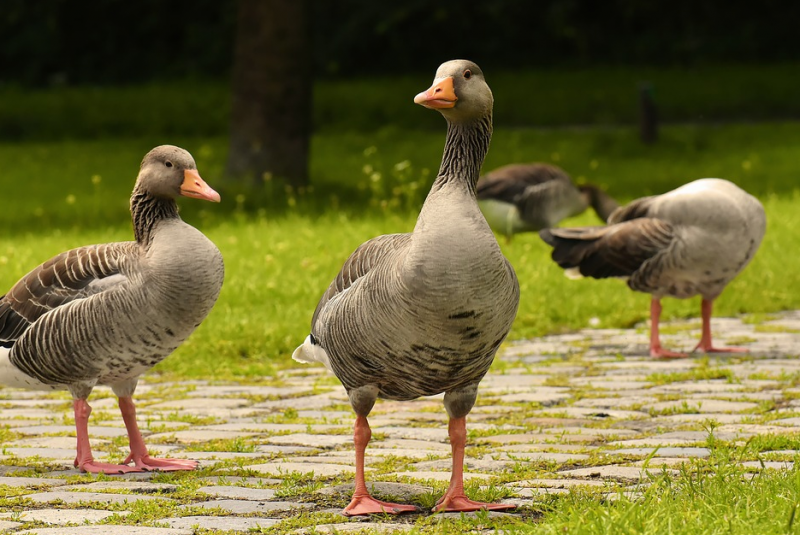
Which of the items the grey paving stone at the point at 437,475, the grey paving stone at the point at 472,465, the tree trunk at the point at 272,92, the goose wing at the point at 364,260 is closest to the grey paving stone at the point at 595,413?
the grey paving stone at the point at 472,465

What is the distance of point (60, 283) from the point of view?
5.66 meters

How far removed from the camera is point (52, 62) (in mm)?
33094

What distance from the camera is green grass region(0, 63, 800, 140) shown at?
26031 millimetres

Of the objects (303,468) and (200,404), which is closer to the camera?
(303,468)

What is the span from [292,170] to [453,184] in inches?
490

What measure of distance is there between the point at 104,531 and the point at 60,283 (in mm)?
1737

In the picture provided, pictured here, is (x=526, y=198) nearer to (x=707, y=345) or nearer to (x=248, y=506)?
(x=707, y=345)

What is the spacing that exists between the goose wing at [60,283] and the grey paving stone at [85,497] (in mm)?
982

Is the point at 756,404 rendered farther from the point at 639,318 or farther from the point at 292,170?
the point at 292,170

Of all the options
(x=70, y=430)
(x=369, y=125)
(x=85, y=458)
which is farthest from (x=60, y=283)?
(x=369, y=125)

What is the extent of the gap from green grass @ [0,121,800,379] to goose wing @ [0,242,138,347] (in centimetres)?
239

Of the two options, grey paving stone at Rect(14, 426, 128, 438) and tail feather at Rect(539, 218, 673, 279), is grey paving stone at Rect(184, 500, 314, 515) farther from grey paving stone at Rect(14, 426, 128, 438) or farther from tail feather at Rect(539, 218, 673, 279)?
Result: tail feather at Rect(539, 218, 673, 279)

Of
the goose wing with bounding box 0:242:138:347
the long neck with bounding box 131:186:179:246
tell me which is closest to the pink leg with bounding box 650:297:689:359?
the long neck with bounding box 131:186:179:246

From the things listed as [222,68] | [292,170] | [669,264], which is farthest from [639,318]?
[222,68]
